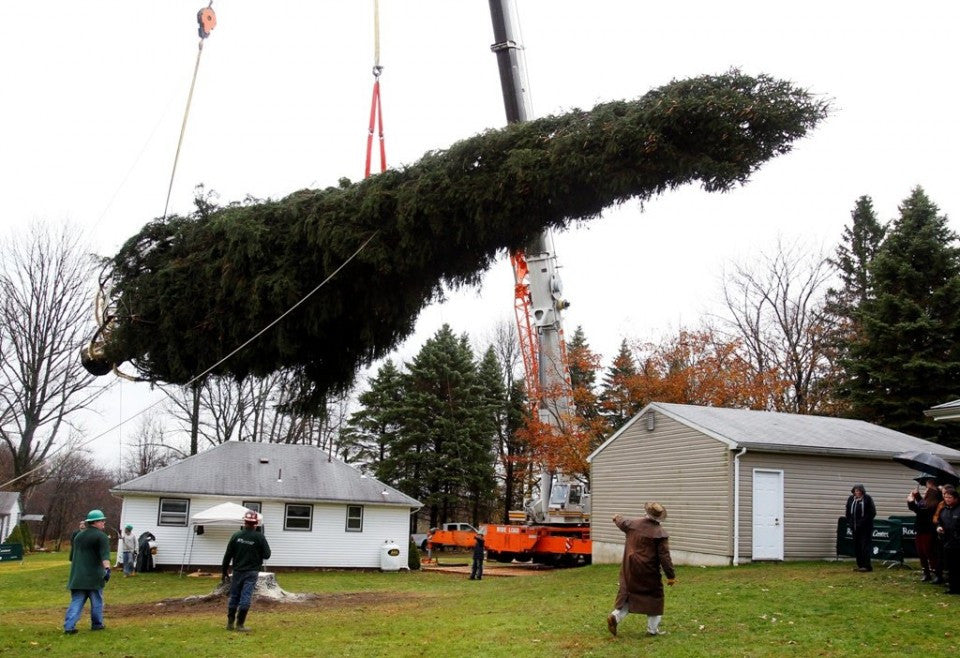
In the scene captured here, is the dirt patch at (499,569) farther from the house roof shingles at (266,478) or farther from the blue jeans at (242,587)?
the blue jeans at (242,587)

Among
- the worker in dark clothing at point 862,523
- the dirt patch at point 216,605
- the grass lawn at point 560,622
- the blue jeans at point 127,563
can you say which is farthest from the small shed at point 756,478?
the blue jeans at point 127,563

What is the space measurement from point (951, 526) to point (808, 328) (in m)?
27.2

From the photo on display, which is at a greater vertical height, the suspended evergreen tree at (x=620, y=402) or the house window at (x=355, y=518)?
the suspended evergreen tree at (x=620, y=402)

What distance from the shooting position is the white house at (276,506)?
26891 mm

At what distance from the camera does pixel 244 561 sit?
10.4 metres

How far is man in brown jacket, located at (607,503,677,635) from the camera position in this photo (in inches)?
347

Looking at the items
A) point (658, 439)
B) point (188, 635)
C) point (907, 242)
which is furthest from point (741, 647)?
point (907, 242)

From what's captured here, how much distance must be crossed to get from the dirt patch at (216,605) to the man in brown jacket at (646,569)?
761cm

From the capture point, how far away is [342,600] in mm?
17125

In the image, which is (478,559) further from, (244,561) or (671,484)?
Result: (244,561)

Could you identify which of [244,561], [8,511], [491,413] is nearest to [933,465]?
[244,561]

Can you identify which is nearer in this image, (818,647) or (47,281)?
(818,647)

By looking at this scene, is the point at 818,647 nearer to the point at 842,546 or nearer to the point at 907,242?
the point at 842,546

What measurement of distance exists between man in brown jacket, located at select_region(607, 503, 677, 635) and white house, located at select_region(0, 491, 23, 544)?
47.4 meters
